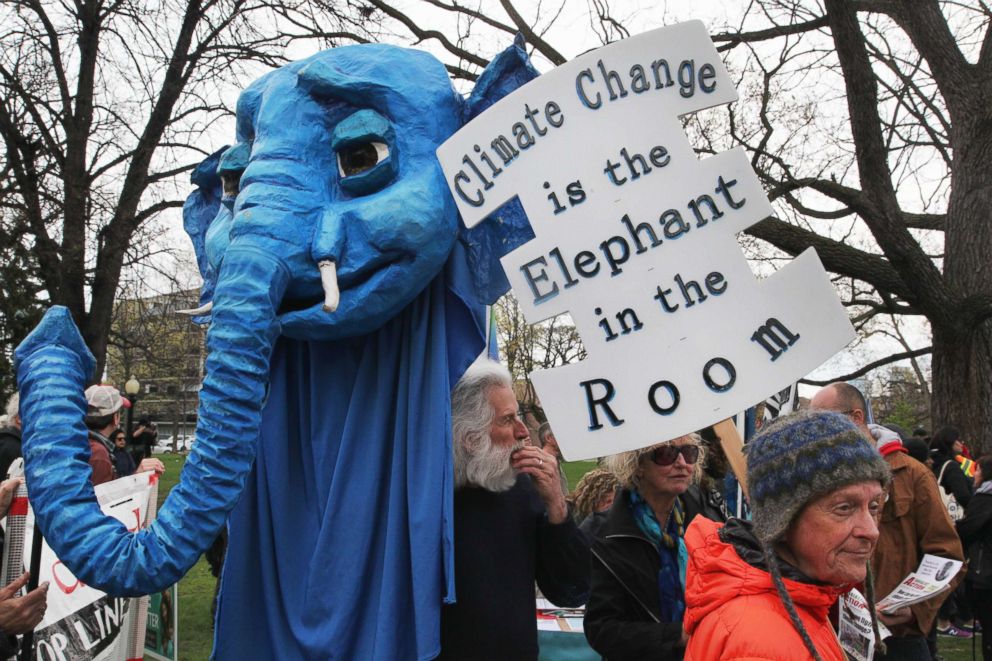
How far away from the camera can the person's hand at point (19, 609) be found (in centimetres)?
254

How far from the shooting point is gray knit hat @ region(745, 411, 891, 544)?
6.53ft

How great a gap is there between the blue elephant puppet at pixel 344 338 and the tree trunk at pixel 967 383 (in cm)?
825

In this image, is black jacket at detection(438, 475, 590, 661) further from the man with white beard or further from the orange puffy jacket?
the orange puffy jacket

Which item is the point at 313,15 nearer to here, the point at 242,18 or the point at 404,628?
the point at 242,18

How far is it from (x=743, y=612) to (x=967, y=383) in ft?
28.8

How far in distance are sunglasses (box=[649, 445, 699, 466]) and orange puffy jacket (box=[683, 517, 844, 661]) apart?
1067mm

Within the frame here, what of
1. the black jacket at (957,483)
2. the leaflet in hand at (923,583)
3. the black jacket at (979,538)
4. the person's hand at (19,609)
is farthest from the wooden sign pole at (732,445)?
the black jacket at (957,483)

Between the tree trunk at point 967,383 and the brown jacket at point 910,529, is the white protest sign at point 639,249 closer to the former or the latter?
the brown jacket at point 910,529

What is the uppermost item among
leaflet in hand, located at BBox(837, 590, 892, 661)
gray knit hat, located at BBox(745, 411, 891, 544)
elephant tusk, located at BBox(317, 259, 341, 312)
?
elephant tusk, located at BBox(317, 259, 341, 312)

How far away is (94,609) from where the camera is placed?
12.1 ft

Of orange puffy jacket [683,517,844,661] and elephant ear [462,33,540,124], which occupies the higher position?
elephant ear [462,33,540,124]

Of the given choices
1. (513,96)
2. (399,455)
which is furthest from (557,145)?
(399,455)

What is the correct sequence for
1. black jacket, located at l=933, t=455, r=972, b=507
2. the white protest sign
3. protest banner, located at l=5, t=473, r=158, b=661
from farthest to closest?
black jacket, located at l=933, t=455, r=972, b=507
protest banner, located at l=5, t=473, r=158, b=661
the white protest sign

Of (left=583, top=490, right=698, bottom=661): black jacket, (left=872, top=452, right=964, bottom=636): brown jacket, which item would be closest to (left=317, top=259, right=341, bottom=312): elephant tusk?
(left=583, top=490, right=698, bottom=661): black jacket
